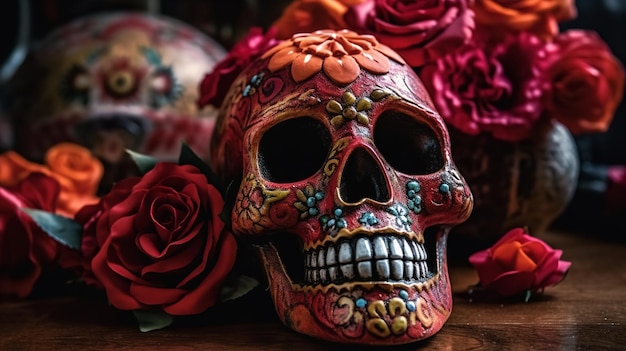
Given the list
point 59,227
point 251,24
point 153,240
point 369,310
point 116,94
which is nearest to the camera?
point 369,310

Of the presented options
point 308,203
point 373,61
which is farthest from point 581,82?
point 308,203

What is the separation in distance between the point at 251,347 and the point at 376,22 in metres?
0.38

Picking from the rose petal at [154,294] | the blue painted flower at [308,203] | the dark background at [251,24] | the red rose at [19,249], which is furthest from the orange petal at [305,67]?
the dark background at [251,24]

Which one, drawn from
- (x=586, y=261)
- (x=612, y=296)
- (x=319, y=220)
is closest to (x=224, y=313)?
(x=319, y=220)

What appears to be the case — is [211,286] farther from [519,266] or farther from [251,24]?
[251,24]

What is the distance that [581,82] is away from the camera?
85cm

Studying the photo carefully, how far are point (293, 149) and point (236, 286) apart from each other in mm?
139

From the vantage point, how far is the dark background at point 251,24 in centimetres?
123

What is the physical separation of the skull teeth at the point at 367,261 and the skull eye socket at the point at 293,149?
101 millimetres

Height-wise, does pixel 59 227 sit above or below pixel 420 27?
below

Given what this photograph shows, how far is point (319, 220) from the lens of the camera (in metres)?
0.56

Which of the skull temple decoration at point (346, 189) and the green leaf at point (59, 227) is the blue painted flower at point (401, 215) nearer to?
the skull temple decoration at point (346, 189)

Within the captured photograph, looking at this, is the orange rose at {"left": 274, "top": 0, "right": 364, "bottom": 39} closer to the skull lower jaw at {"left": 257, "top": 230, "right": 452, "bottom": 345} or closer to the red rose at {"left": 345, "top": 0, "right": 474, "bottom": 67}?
the red rose at {"left": 345, "top": 0, "right": 474, "bottom": 67}

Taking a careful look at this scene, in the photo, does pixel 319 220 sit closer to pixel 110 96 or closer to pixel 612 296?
pixel 612 296
